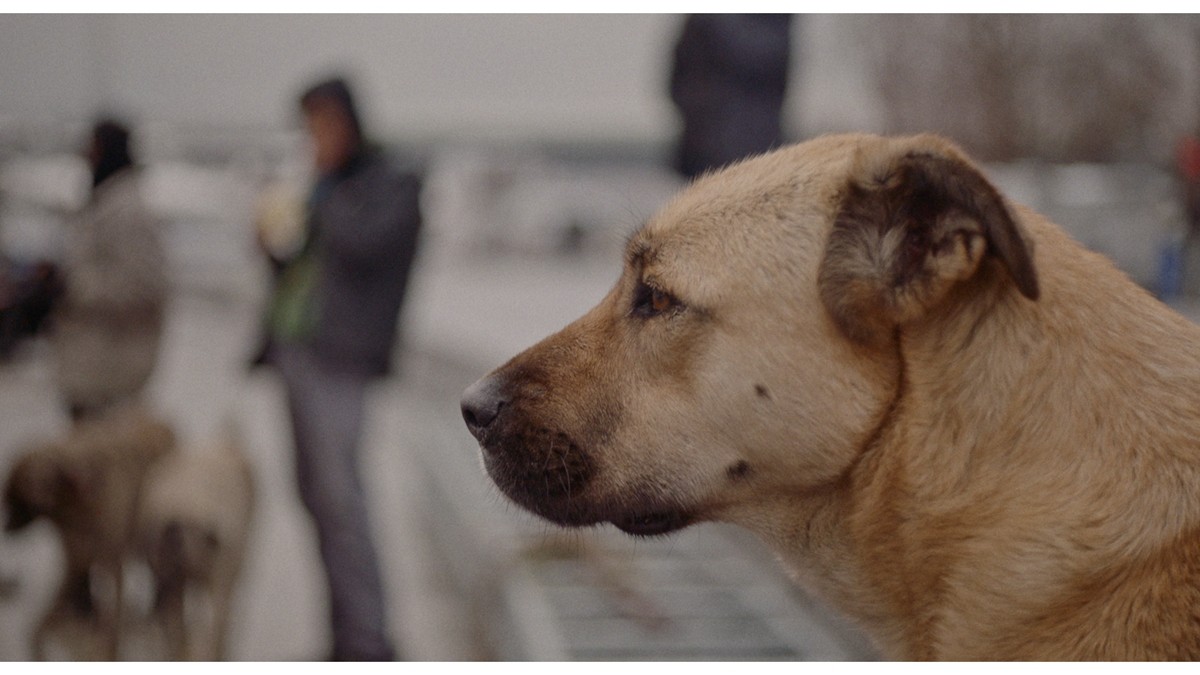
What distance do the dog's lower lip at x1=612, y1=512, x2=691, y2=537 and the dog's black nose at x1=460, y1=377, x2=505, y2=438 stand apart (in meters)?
0.26

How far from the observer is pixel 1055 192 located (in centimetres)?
382

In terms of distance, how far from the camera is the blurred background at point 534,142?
292cm

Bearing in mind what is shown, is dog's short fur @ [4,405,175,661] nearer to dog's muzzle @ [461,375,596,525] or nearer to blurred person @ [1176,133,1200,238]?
dog's muzzle @ [461,375,596,525]

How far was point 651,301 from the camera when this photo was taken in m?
1.61

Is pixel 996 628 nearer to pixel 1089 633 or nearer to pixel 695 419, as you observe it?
pixel 1089 633

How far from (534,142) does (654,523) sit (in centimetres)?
299

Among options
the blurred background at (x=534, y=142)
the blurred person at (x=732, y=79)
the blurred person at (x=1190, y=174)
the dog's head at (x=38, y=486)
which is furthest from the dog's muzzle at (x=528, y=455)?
the blurred person at (x=1190, y=174)

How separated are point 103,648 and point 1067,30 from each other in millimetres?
3659

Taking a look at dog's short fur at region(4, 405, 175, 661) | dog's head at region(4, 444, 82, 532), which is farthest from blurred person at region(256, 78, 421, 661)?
dog's head at region(4, 444, 82, 532)

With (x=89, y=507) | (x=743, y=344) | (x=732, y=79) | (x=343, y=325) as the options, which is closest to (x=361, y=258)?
(x=343, y=325)

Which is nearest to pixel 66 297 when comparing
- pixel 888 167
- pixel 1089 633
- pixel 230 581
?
pixel 230 581

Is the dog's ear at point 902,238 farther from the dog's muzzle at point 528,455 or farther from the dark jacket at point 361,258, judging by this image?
the dark jacket at point 361,258

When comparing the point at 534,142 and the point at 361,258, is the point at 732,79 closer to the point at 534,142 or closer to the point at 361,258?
the point at 361,258

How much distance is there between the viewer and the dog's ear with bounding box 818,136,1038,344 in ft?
4.25
